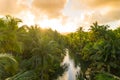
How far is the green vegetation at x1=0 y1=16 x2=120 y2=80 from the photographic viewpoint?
39531 mm

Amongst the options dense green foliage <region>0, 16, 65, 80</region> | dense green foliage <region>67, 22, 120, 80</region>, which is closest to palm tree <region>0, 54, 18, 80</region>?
dense green foliage <region>0, 16, 65, 80</region>

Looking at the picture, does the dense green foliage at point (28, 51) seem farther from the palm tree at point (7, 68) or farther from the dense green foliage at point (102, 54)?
the dense green foliage at point (102, 54)

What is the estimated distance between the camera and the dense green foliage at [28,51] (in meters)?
38.1

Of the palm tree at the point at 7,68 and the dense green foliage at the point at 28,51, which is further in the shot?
the dense green foliage at the point at 28,51

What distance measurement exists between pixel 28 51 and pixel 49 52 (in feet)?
21.8

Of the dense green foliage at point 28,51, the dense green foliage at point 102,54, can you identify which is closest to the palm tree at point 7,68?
the dense green foliage at point 28,51

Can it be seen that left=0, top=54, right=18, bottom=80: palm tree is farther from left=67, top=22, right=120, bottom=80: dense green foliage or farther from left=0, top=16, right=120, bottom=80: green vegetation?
left=67, top=22, right=120, bottom=80: dense green foliage

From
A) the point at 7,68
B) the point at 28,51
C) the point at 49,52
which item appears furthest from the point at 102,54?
the point at 7,68

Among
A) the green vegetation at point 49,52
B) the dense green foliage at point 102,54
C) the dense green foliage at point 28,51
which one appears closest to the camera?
the dense green foliage at point 28,51

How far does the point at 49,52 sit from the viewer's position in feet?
148

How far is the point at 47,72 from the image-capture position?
159 feet

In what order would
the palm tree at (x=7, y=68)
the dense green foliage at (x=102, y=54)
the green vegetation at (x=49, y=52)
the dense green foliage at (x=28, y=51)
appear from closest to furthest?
the palm tree at (x=7, y=68), the dense green foliage at (x=28, y=51), the green vegetation at (x=49, y=52), the dense green foliage at (x=102, y=54)

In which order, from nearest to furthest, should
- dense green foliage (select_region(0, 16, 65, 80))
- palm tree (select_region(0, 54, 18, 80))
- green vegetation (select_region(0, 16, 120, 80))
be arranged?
palm tree (select_region(0, 54, 18, 80)) < dense green foliage (select_region(0, 16, 65, 80)) < green vegetation (select_region(0, 16, 120, 80))

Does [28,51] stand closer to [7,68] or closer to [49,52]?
[49,52]
